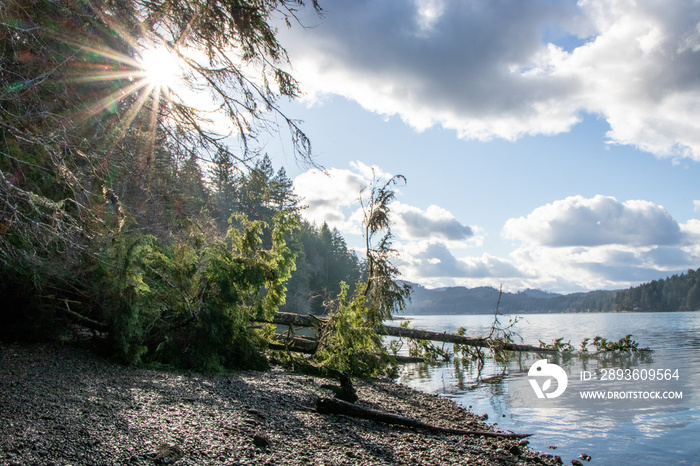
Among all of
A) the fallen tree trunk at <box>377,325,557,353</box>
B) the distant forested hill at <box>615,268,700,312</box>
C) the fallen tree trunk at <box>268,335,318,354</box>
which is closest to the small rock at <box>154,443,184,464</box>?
the fallen tree trunk at <box>268,335,318,354</box>

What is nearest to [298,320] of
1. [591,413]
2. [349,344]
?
[349,344]

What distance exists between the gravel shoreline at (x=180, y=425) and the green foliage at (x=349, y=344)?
9.53 feet

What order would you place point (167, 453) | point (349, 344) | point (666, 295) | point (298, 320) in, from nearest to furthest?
point (167, 453) < point (349, 344) < point (298, 320) < point (666, 295)

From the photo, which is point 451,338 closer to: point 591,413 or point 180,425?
point 591,413

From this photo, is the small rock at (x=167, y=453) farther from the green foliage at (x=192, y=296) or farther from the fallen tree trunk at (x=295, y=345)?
the fallen tree trunk at (x=295, y=345)

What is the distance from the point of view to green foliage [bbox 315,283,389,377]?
34.7 feet

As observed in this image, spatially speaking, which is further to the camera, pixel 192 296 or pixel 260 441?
pixel 192 296

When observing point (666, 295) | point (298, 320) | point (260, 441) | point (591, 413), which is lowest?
point (591, 413)

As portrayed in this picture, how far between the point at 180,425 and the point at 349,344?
6304mm

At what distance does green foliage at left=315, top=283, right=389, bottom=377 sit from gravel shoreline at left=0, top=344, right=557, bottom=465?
2905 mm

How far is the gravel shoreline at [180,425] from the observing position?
12.5 feet

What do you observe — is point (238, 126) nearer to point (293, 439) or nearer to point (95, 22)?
point (95, 22)

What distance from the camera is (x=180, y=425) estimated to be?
4629mm

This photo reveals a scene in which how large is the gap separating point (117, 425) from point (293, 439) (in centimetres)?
181
